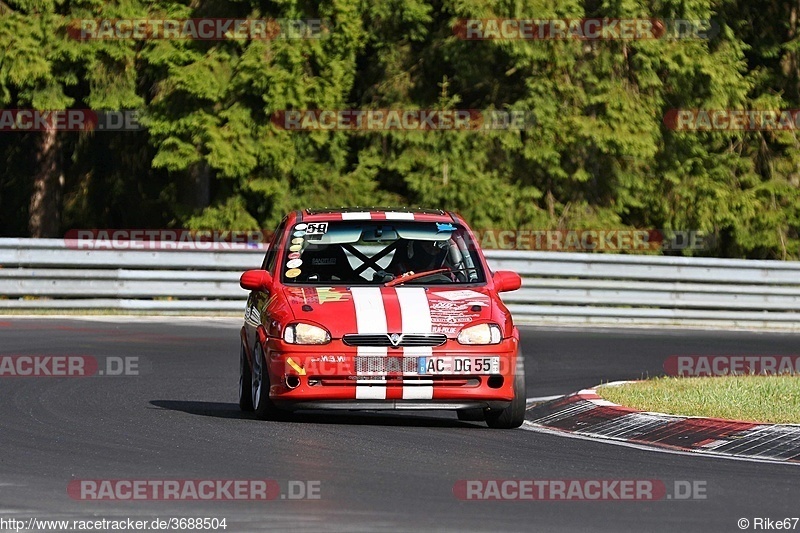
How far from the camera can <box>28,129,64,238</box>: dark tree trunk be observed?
3045 cm

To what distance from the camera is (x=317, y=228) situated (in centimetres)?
1212

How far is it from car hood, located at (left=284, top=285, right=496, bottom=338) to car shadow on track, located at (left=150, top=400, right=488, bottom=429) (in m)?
0.83

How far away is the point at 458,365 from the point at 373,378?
578mm

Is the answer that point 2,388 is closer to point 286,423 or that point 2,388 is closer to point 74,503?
point 286,423

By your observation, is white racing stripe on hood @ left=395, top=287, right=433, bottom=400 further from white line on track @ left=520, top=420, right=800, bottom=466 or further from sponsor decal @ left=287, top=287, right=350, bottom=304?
white line on track @ left=520, top=420, right=800, bottom=466

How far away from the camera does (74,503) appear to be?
24.9 ft

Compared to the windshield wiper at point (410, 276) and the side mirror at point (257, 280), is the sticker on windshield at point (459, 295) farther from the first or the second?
the side mirror at point (257, 280)

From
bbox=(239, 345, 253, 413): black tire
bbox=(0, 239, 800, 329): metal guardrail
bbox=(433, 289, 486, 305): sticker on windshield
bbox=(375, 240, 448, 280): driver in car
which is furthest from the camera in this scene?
bbox=(0, 239, 800, 329): metal guardrail

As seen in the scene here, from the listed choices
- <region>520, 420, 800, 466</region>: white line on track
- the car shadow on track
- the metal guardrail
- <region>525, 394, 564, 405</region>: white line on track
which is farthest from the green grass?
the metal guardrail

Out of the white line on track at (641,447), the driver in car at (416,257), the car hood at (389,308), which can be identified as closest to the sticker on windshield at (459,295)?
the car hood at (389,308)

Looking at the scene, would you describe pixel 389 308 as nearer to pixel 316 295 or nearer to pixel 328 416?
pixel 316 295

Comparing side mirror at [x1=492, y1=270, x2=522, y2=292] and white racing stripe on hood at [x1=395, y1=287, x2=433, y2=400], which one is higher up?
side mirror at [x1=492, y1=270, x2=522, y2=292]

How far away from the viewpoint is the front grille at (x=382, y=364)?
34.9 ft

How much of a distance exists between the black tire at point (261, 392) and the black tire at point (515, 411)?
4.81 ft
